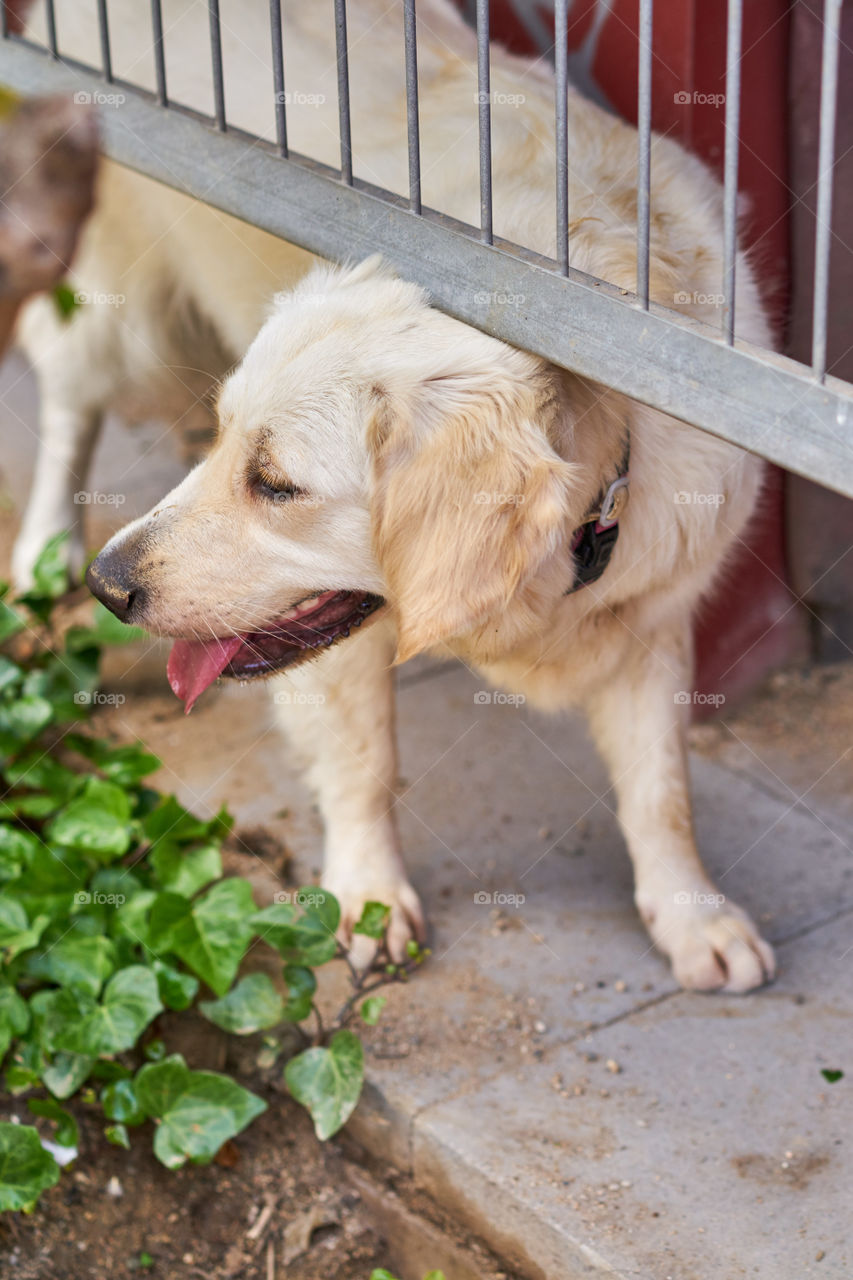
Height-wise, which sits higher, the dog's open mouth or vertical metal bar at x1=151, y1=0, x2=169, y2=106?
vertical metal bar at x1=151, y1=0, x2=169, y2=106

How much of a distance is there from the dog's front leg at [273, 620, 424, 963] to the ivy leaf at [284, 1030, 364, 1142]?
1.41ft

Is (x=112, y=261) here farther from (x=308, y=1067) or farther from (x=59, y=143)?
(x=308, y=1067)

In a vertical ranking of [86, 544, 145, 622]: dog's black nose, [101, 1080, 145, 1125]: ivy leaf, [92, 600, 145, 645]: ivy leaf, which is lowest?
[101, 1080, 145, 1125]: ivy leaf

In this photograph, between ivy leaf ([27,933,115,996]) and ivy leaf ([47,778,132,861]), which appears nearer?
ivy leaf ([27,933,115,996])

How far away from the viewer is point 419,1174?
2.16m

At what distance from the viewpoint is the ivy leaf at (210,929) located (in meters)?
2.18

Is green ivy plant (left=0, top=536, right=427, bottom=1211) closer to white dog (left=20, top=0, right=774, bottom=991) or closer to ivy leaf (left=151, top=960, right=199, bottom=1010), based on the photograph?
ivy leaf (left=151, top=960, right=199, bottom=1010)

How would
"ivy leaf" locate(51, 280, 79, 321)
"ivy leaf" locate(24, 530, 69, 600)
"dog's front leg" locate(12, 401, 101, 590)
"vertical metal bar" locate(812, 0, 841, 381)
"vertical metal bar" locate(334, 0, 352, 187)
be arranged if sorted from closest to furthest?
1. "vertical metal bar" locate(812, 0, 841, 381)
2. "vertical metal bar" locate(334, 0, 352, 187)
3. "ivy leaf" locate(24, 530, 69, 600)
4. "ivy leaf" locate(51, 280, 79, 321)
5. "dog's front leg" locate(12, 401, 101, 590)

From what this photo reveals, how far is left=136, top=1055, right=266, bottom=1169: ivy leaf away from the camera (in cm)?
205

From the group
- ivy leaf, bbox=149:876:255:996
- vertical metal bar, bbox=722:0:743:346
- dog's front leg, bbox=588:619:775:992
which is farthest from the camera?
dog's front leg, bbox=588:619:775:992

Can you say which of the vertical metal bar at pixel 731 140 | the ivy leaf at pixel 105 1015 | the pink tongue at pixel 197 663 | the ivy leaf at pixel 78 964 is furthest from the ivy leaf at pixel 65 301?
the vertical metal bar at pixel 731 140

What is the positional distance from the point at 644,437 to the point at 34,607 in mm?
1467

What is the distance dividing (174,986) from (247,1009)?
14 centimetres

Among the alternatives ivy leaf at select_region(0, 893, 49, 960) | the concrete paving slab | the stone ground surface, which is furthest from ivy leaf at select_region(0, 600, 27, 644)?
the concrete paving slab
